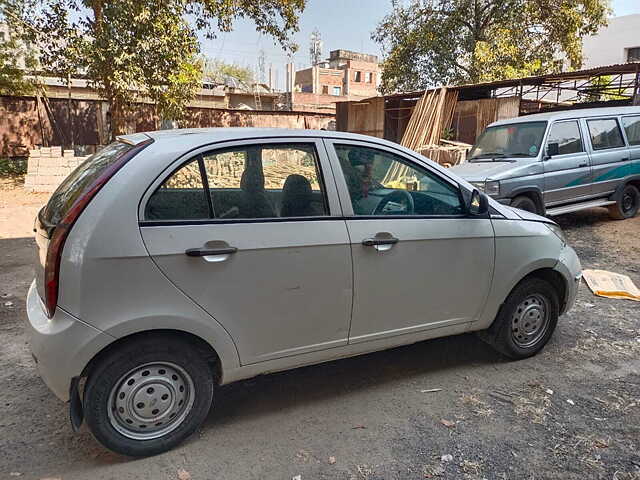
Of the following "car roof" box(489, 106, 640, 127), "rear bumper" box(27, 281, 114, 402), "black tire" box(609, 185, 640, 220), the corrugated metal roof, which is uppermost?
the corrugated metal roof

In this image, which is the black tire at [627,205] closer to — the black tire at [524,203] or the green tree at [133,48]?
the black tire at [524,203]

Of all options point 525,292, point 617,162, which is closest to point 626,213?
point 617,162

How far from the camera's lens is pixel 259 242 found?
2590 mm

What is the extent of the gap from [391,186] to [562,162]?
5659 mm

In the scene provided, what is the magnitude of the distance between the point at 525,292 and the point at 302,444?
2033 mm

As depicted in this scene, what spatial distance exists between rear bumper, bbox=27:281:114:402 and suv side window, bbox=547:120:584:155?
7.38 m

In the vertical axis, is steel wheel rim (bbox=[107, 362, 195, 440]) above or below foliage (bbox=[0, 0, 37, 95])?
below

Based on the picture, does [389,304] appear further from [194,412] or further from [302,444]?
[194,412]

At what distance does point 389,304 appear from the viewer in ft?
10.0

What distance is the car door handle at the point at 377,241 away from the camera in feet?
9.46

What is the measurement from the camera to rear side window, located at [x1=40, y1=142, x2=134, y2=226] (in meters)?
2.46

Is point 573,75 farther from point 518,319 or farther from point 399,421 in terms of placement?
point 399,421

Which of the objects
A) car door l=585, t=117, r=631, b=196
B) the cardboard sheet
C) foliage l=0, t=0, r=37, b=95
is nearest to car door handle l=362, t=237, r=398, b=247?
the cardboard sheet

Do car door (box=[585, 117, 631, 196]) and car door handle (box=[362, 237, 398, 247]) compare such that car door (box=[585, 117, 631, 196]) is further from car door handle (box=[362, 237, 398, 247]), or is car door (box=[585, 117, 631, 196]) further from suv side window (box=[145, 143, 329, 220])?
suv side window (box=[145, 143, 329, 220])
